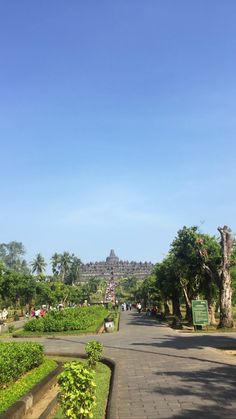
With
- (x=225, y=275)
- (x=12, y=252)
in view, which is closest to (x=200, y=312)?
(x=225, y=275)

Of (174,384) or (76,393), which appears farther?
(174,384)

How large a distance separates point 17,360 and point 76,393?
5518 mm

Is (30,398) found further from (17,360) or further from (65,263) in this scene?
(65,263)

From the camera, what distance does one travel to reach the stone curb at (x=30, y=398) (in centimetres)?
713

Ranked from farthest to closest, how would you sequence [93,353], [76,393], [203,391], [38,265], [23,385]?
[38,265] < [93,353] < [23,385] < [203,391] < [76,393]

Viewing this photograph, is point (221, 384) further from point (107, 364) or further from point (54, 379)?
point (107, 364)

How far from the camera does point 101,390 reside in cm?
1026

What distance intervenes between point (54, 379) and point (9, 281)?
1661 inches

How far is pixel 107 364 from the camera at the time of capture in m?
14.4

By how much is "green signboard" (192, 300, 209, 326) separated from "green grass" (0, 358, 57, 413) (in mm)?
13930

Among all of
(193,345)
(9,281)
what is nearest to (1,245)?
(9,281)

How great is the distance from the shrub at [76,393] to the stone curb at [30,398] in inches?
42.6

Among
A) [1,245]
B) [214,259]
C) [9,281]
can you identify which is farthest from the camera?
[1,245]

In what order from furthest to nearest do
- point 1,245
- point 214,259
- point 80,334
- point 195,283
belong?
point 1,245 → point 195,283 → point 214,259 → point 80,334
